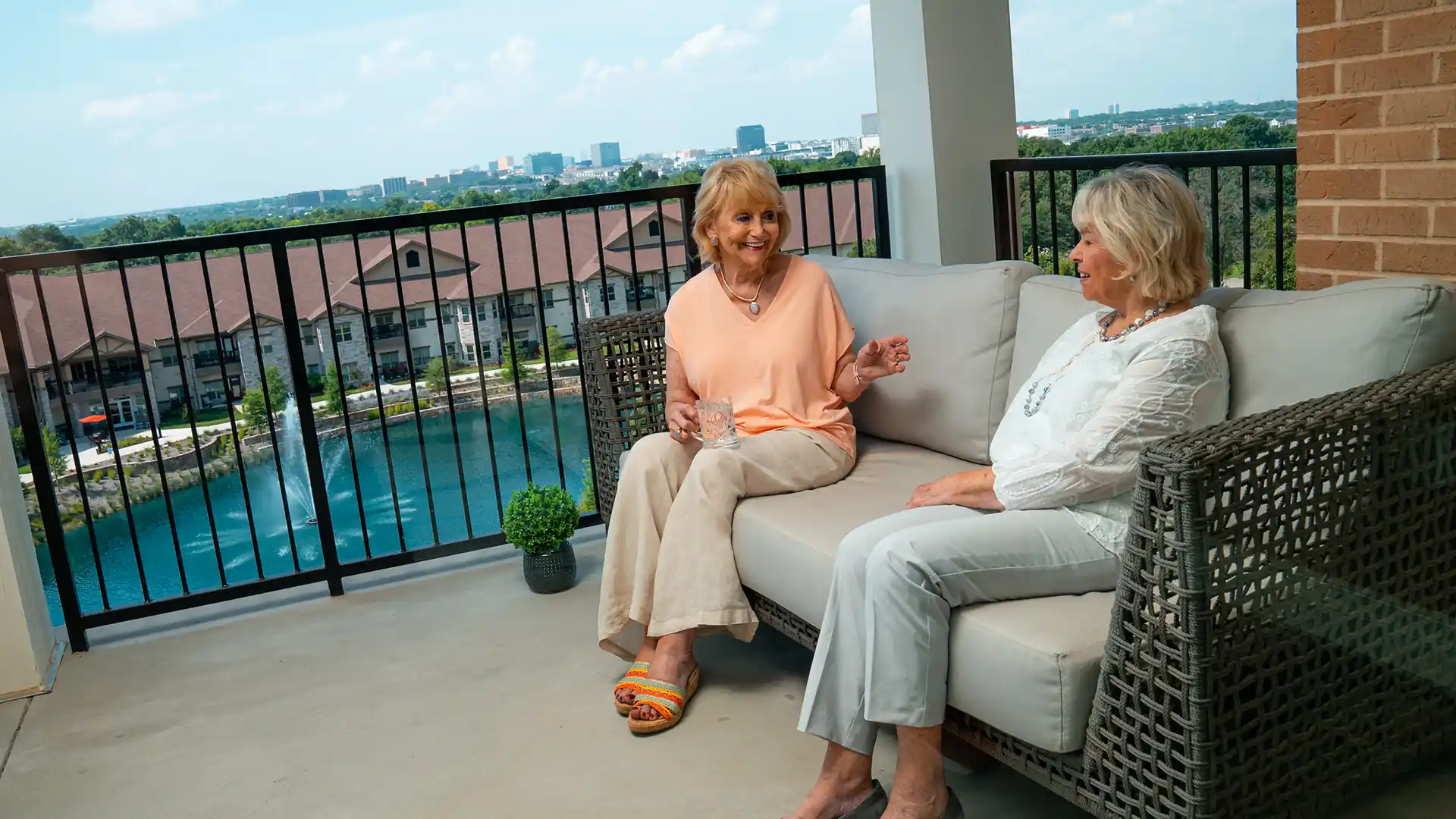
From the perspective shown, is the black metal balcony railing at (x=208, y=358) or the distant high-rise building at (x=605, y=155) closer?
the black metal balcony railing at (x=208, y=358)

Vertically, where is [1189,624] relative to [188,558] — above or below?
above

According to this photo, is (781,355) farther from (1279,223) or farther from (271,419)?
(271,419)

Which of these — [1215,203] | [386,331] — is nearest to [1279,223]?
[1215,203]

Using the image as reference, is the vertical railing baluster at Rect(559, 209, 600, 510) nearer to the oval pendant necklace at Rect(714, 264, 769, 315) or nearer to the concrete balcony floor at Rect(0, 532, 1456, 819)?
the concrete balcony floor at Rect(0, 532, 1456, 819)

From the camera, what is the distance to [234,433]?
10.8 ft

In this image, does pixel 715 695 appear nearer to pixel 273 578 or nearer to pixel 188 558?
pixel 273 578

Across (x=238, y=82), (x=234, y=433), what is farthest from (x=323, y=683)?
(x=238, y=82)

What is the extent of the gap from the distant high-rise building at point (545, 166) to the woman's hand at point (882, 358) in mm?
3284

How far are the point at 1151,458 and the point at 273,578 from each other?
274 centimetres

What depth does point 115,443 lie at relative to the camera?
313 cm

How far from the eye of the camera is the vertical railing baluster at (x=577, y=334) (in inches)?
121

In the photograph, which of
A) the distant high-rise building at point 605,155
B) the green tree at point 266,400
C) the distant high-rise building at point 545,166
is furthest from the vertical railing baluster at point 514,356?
the distant high-rise building at point 605,155

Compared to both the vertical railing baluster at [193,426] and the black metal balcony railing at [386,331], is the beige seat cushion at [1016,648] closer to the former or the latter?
the vertical railing baluster at [193,426]

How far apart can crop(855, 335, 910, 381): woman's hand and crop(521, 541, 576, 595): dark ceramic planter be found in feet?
3.85
